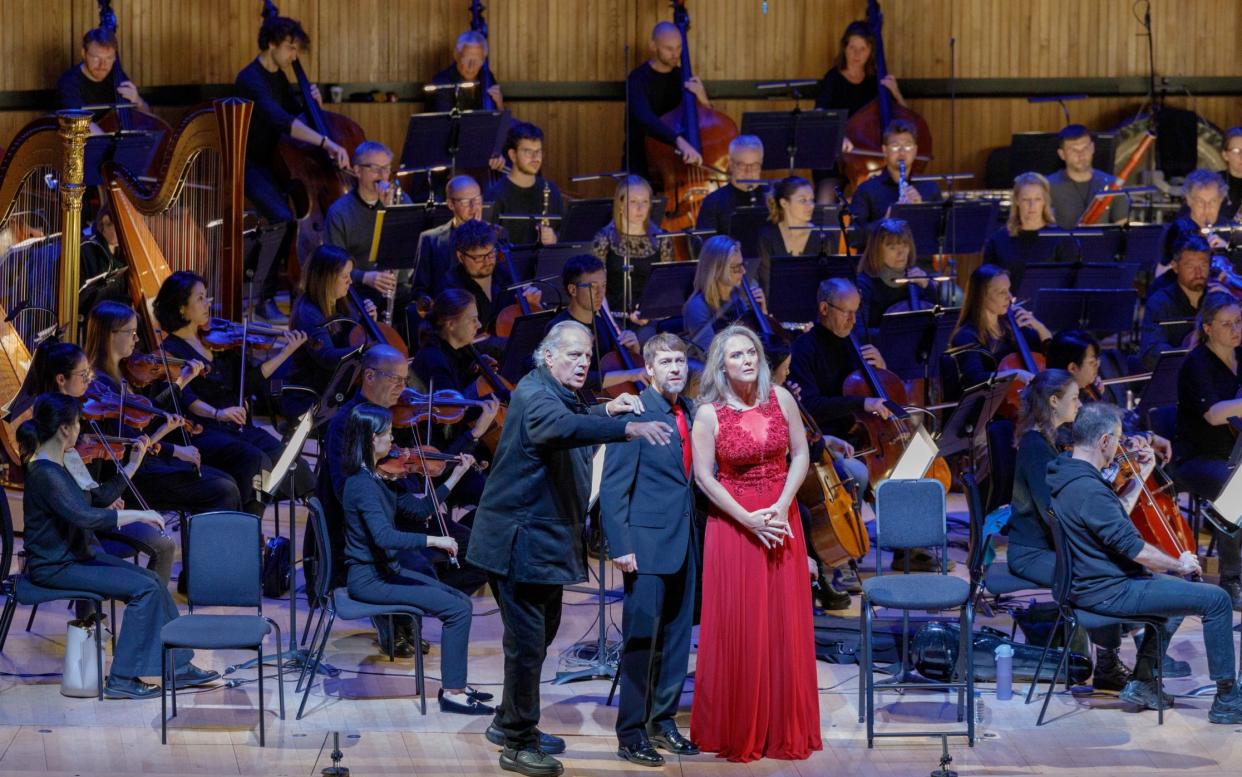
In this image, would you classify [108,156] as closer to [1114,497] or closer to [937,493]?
[937,493]

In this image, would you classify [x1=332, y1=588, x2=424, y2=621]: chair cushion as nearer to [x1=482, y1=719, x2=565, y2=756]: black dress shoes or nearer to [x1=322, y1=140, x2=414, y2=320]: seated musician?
[x1=482, y1=719, x2=565, y2=756]: black dress shoes

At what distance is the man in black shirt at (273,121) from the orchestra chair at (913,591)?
4241 mm

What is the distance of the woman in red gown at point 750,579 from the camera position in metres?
5.62

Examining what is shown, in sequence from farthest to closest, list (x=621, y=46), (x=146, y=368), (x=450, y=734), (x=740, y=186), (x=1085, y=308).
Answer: (x=621, y=46)
(x=740, y=186)
(x=1085, y=308)
(x=146, y=368)
(x=450, y=734)

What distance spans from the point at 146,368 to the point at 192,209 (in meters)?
1.00

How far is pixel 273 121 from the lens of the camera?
9797 millimetres

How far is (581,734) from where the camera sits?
19.4ft

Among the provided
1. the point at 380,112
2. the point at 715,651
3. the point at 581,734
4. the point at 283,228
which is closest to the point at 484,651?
the point at 581,734

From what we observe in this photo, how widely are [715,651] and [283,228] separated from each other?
13.1ft

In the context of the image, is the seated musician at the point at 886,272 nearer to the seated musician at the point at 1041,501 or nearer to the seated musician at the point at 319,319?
the seated musician at the point at 1041,501

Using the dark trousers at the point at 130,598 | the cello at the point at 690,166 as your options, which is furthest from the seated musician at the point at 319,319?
the cello at the point at 690,166

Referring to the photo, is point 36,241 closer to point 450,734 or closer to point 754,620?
point 450,734

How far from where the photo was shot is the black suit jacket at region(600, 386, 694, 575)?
18.5 feet

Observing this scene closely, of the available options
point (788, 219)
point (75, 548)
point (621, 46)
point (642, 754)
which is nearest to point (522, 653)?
point (642, 754)
